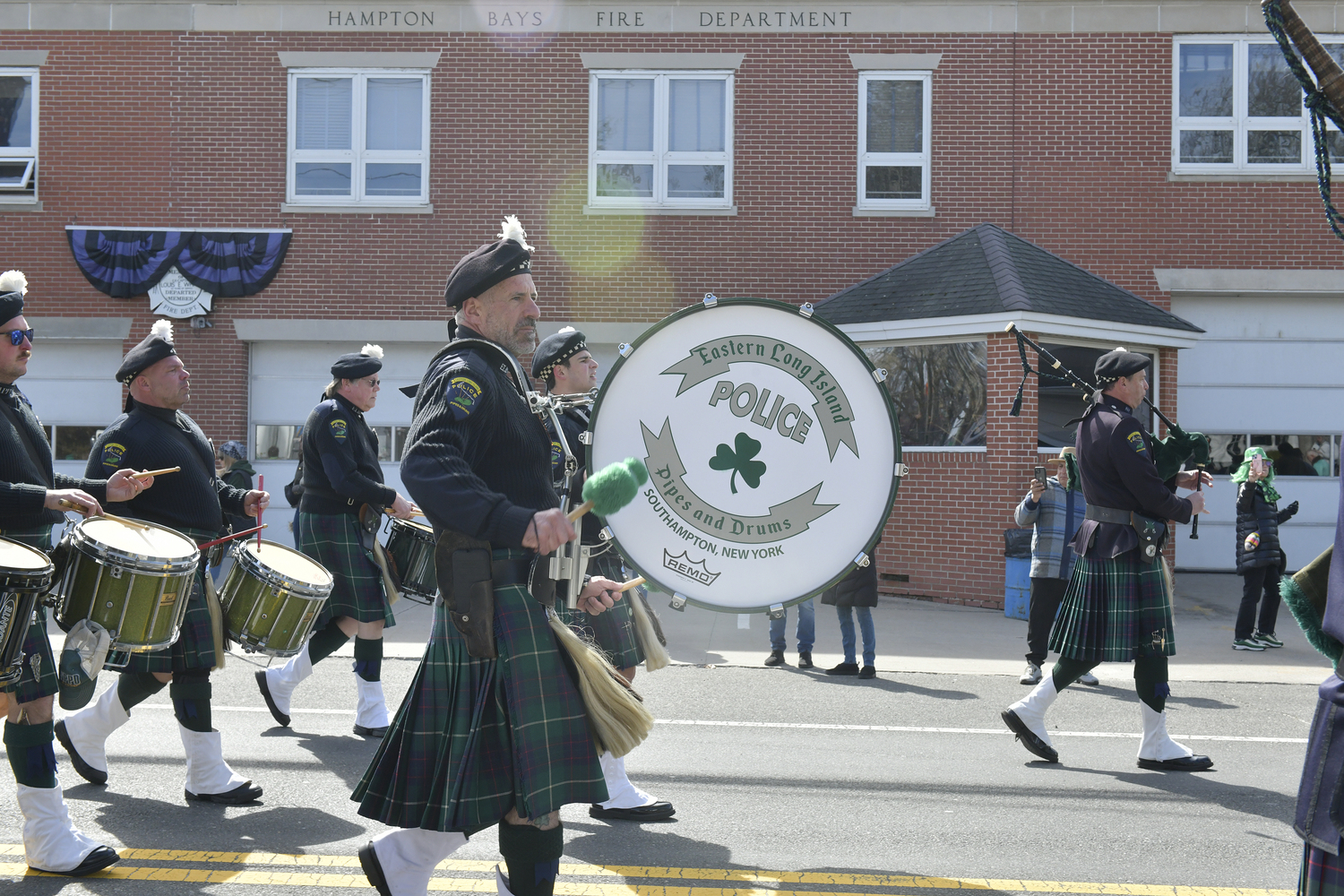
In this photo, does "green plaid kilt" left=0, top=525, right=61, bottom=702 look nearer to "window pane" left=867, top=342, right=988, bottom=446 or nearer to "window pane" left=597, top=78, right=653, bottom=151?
"window pane" left=867, top=342, right=988, bottom=446

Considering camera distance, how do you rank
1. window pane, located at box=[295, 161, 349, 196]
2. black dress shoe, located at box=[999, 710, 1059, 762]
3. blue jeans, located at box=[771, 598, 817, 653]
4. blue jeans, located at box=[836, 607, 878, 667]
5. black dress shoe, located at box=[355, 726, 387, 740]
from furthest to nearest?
window pane, located at box=[295, 161, 349, 196] < blue jeans, located at box=[771, 598, 817, 653] < blue jeans, located at box=[836, 607, 878, 667] < black dress shoe, located at box=[355, 726, 387, 740] < black dress shoe, located at box=[999, 710, 1059, 762]

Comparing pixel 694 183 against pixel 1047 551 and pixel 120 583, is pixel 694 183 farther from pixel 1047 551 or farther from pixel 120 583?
pixel 120 583

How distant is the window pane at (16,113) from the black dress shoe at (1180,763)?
15048mm

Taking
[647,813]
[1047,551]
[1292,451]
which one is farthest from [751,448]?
[1292,451]

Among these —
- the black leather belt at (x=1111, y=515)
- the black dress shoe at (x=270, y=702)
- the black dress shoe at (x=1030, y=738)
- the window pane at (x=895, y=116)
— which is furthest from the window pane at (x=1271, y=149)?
the black dress shoe at (x=270, y=702)

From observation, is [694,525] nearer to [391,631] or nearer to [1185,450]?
[1185,450]

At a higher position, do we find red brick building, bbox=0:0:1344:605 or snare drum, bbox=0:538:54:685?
red brick building, bbox=0:0:1344:605

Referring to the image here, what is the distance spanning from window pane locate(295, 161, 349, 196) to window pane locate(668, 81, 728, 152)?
416 cm

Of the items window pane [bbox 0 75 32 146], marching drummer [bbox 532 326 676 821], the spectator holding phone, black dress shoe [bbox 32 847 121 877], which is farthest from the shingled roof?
window pane [bbox 0 75 32 146]

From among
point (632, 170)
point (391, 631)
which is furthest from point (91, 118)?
point (391, 631)

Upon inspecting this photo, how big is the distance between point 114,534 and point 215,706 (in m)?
3.08

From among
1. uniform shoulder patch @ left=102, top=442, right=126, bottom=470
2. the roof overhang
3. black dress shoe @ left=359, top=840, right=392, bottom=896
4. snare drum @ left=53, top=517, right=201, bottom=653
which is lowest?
black dress shoe @ left=359, top=840, right=392, bottom=896

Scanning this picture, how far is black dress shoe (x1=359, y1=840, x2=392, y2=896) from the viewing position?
3238 mm

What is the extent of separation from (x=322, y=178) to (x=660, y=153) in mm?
4333
